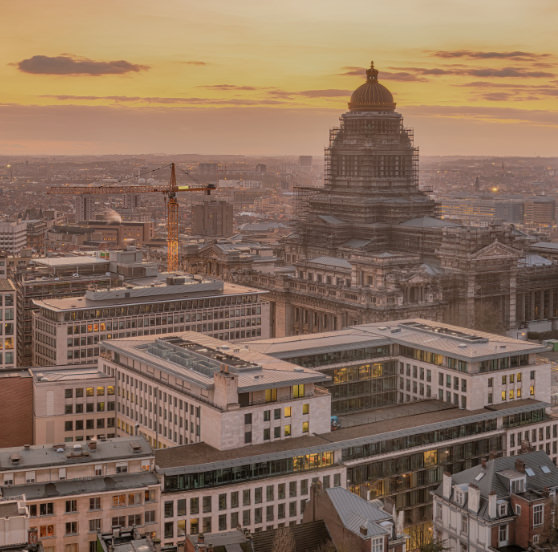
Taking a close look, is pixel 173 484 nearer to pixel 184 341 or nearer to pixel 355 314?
pixel 184 341

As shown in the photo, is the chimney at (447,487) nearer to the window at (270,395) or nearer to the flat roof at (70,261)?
the window at (270,395)

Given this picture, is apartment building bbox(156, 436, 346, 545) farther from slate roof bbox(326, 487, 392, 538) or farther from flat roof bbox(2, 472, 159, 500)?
slate roof bbox(326, 487, 392, 538)

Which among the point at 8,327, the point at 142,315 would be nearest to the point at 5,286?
the point at 8,327

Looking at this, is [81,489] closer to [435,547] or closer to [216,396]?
[216,396]

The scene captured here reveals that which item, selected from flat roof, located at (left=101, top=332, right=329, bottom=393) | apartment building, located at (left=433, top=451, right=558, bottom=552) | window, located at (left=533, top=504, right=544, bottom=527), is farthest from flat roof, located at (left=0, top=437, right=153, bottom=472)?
window, located at (left=533, top=504, right=544, bottom=527)

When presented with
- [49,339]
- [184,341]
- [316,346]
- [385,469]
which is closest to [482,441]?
[385,469]

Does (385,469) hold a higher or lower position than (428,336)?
lower
